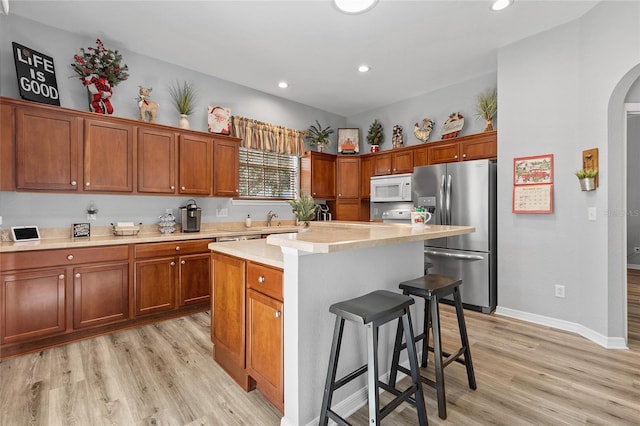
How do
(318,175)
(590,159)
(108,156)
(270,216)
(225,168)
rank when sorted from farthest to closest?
(318,175) → (270,216) → (225,168) → (108,156) → (590,159)

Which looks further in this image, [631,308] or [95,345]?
[631,308]

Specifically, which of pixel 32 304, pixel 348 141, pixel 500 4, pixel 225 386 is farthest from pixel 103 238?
pixel 500 4

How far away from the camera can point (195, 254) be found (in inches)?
138

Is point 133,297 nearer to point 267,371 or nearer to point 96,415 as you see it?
point 96,415

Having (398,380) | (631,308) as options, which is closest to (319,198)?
(398,380)

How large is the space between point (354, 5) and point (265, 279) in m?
2.47

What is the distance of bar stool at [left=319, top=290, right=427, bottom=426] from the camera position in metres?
1.38

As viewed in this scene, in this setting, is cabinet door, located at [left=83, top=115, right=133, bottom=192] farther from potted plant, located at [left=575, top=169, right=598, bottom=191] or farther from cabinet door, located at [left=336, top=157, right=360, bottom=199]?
potted plant, located at [left=575, top=169, right=598, bottom=191]

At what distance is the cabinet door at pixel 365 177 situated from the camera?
5387 millimetres

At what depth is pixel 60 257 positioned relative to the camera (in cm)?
267

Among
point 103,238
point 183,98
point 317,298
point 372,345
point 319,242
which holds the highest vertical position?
point 183,98

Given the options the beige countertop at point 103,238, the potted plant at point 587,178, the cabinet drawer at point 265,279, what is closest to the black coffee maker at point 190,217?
the beige countertop at point 103,238

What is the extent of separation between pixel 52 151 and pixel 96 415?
2.39 metres

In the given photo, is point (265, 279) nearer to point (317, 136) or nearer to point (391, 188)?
point (391, 188)
